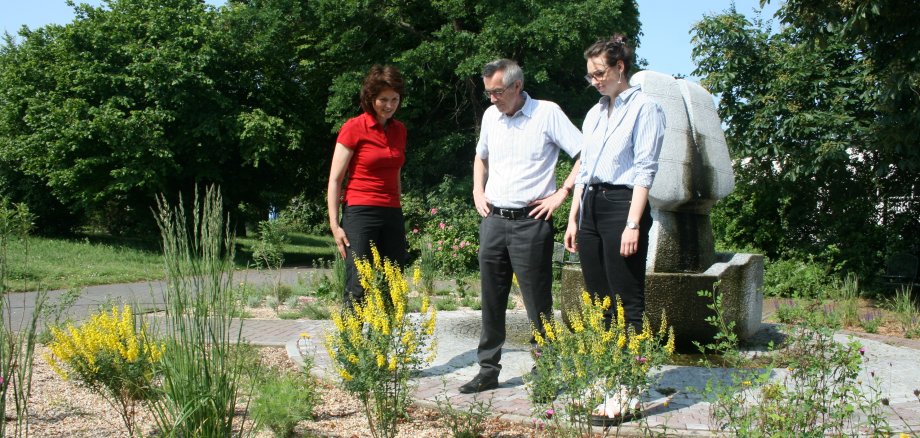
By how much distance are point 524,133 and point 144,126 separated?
18541 millimetres

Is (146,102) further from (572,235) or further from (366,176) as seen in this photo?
(572,235)

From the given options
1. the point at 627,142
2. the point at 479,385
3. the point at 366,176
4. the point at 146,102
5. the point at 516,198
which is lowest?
the point at 479,385

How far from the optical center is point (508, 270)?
14.8ft

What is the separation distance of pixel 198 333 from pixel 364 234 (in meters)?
1.82

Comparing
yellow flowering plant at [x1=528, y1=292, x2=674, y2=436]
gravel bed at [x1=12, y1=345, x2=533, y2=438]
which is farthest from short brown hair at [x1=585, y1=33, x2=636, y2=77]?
gravel bed at [x1=12, y1=345, x2=533, y2=438]

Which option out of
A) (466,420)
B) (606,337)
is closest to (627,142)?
(606,337)

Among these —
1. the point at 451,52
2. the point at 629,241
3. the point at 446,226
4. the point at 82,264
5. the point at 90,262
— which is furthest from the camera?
the point at 451,52

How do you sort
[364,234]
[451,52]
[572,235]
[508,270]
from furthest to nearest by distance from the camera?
[451,52] → [364,234] → [508,270] → [572,235]

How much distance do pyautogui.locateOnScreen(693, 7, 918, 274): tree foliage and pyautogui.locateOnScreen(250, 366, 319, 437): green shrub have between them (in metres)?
9.95

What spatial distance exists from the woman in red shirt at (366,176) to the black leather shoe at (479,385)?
33.6 inches

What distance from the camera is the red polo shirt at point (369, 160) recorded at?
4.73m

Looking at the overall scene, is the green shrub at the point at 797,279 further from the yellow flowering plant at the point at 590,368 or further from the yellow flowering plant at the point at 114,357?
the yellow flowering plant at the point at 114,357

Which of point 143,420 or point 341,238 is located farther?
point 341,238

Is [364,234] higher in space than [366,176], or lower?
lower
